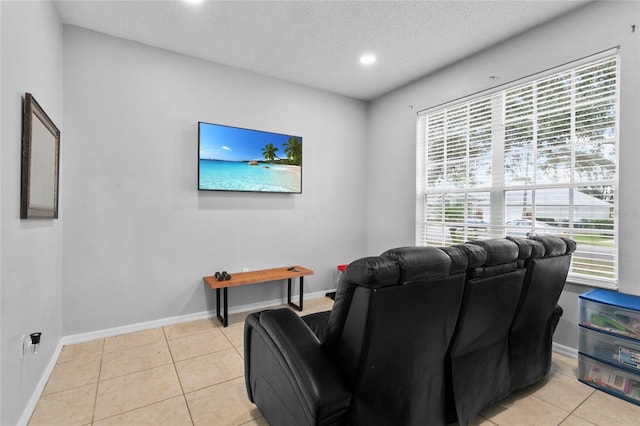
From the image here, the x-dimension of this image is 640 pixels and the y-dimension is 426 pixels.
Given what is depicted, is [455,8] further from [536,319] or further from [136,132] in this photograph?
[136,132]

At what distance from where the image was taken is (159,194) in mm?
3221

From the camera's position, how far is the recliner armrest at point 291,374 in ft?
4.05

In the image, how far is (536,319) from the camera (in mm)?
2047

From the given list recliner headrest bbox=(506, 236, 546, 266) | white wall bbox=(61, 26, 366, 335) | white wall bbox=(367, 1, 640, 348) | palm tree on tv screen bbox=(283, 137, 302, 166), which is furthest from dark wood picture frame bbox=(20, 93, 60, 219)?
white wall bbox=(367, 1, 640, 348)

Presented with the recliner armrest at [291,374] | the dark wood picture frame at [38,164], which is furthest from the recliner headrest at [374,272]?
the dark wood picture frame at [38,164]

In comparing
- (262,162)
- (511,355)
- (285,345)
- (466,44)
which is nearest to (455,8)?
(466,44)

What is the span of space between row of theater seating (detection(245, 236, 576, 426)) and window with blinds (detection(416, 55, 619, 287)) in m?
0.94

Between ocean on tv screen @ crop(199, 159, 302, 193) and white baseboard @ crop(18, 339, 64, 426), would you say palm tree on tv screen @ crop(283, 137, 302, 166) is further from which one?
white baseboard @ crop(18, 339, 64, 426)

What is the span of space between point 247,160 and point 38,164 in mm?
1962

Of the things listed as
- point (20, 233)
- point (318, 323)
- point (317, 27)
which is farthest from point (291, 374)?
point (317, 27)

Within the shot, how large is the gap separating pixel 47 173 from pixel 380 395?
8.51 ft

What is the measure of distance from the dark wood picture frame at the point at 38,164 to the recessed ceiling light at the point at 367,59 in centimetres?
292

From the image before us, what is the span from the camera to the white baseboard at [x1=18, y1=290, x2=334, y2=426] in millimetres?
1897

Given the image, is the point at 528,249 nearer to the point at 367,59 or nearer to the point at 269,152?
the point at 367,59
